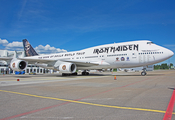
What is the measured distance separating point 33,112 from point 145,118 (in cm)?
321

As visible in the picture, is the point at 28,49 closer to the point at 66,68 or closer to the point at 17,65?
the point at 17,65

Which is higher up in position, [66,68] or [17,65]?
[17,65]

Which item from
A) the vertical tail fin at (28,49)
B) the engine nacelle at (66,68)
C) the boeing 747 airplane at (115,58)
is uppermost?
the vertical tail fin at (28,49)

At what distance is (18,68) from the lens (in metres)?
21.2

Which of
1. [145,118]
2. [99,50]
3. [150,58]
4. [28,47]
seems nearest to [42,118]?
[145,118]

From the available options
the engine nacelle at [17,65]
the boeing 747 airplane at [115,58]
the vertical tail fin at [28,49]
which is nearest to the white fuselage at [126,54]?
the boeing 747 airplane at [115,58]

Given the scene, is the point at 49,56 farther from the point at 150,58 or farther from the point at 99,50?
the point at 150,58

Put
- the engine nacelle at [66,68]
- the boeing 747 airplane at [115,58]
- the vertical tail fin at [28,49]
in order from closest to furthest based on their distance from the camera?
the boeing 747 airplane at [115,58]
the engine nacelle at [66,68]
the vertical tail fin at [28,49]

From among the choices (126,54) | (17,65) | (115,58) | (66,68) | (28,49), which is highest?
(28,49)

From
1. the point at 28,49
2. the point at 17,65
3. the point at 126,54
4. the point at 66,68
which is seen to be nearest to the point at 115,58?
the point at 126,54

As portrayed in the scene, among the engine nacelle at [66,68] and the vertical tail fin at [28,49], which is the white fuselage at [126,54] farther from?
the vertical tail fin at [28,49]

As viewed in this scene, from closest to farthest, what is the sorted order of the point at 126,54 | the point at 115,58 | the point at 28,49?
1. the point at 126,54
2. the point at 115,58
3. the point at 28,49

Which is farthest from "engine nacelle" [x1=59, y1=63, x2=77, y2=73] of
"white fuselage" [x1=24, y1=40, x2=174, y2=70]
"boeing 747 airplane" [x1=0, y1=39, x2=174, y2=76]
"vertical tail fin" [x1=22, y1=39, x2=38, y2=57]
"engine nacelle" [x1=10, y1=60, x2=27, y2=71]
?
"vertical tail fin" [x1=22, y1=39, x2=38, y2=57]

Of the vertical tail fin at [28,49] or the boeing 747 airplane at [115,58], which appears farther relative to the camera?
the vertical tail fin at [28,49]
